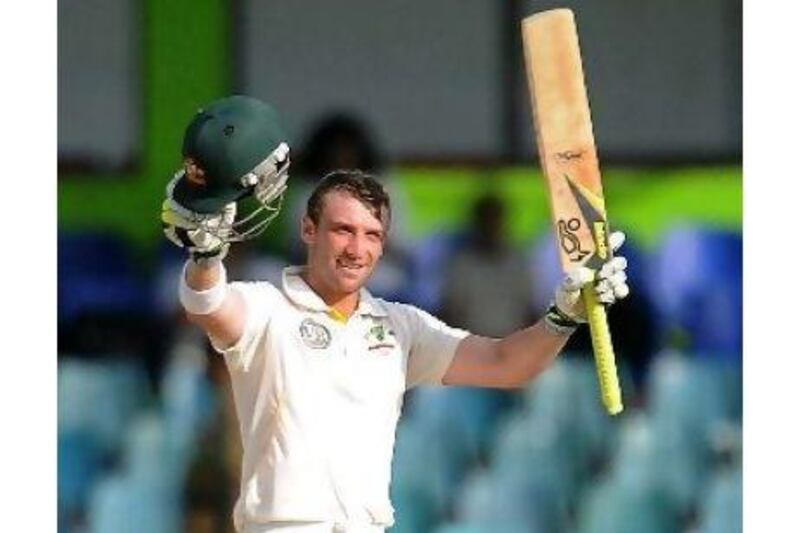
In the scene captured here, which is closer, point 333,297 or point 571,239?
point 333,297

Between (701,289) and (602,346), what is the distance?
5.22 ft

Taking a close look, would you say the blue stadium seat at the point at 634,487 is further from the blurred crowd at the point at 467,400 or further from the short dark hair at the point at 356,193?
the short dark hair at the point at 356,193

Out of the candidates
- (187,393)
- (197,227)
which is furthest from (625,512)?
(197,227)

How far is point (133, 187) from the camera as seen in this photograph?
5668 mm

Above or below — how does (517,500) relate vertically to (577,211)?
below

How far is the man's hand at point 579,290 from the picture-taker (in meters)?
4.25

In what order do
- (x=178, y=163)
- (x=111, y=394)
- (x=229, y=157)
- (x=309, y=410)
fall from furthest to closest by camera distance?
1. (x=111, y=394)
2. (x=178, y=163)
3. (x=309, y=410)
4. (x=229, y=157)

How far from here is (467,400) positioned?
227 inches

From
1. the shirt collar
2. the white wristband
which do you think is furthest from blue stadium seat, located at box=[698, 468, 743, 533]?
the white wristband

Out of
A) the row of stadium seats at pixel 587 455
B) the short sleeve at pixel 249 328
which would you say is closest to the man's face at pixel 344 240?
the short sleeve at pixel 249 328

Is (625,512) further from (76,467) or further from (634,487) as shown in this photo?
(76,467)

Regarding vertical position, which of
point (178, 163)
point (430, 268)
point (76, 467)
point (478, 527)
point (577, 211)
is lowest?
point (478, 527)
